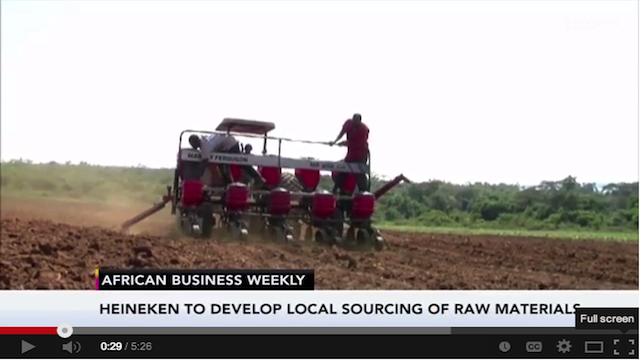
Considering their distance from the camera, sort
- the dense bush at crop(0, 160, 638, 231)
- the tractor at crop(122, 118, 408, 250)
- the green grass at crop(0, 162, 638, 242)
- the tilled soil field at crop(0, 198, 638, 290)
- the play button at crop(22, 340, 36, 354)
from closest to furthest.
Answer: the play button at crop(22, 340, 36, 354)
the tilled soil field at crop(0, 198, 638, 290)
the tractor at crop(122, 118, 408, 250)
the green grass at crop(0, 162, 638, 242)
the dense bush at crop(0, 160, 638, 231)

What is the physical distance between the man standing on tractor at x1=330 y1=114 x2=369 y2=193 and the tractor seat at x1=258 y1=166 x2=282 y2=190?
0.77 metres

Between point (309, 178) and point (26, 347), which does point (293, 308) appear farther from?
point (309, 178)

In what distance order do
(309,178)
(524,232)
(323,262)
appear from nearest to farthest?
(323,262) → (309,178) → (524,232)

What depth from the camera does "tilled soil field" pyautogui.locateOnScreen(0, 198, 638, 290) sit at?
18.1 feet

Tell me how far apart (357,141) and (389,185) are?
2.54 ft

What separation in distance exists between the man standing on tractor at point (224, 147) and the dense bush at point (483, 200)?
679cm

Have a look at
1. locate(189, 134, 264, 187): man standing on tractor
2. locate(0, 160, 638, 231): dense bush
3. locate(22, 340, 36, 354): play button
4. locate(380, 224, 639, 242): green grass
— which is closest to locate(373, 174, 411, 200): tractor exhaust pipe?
locate(189, 134, 264, 187): man standing on tractor

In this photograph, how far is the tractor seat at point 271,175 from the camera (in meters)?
10.6

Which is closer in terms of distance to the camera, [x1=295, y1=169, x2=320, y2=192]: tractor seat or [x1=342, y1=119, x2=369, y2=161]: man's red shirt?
[x1=342, y1=119, x2=369, y2=161]: man's red shirt

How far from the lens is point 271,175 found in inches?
421

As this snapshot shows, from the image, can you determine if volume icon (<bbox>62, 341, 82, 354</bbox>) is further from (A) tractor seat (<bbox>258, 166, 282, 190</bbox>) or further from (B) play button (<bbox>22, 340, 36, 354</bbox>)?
(A) tractor seat (<bbox>258, 166, 282, 190</bbox>)

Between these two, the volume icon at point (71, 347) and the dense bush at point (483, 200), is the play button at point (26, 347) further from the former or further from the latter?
the dense bush at point (483, 200)
